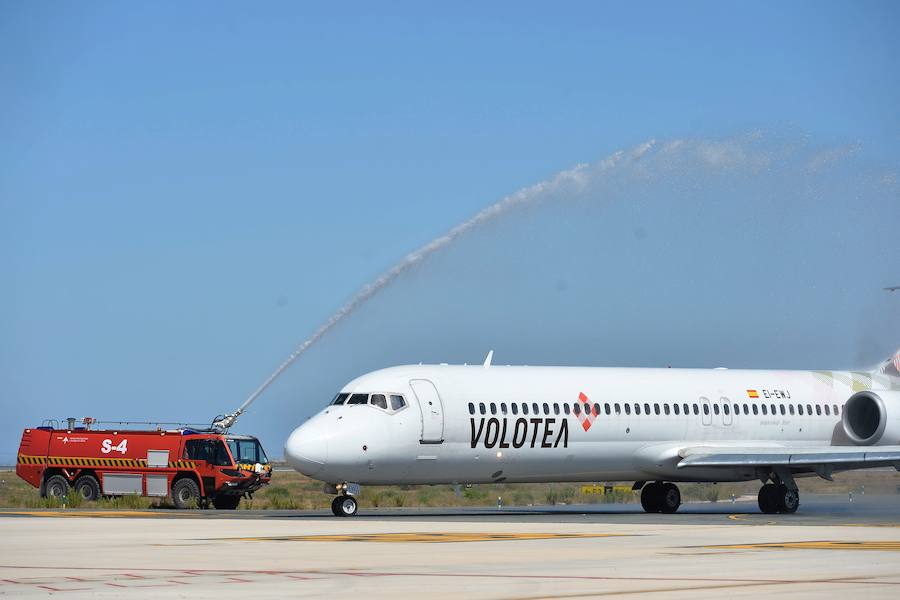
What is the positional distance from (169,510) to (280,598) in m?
28.1

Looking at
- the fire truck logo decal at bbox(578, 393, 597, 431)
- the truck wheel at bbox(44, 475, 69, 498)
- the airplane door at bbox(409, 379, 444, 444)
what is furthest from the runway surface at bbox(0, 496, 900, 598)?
the truck wheel at bbox(44, 475, 69, 498)

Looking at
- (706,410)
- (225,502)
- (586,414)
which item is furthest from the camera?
(225,502)

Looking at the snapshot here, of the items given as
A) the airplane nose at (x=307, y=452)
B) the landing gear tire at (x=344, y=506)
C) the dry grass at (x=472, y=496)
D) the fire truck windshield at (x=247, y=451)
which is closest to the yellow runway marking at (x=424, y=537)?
the airplane nose at (x=307, y=452)

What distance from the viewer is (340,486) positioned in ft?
121

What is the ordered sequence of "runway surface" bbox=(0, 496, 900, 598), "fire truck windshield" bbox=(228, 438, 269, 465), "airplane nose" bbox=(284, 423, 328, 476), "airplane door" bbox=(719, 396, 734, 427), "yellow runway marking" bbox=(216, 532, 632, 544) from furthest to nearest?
"airplane door" bbox=(719, 396, 734, 427) → "fire truck windshield" bbox=(228, 438, 269, 465) → "airplane nose" bbox=(284, 423, 328, 476) → "yellow runway marking" bbox=(216, 532, 632, 544) → "runway surface" bbox=(0, 496, 900, 598)

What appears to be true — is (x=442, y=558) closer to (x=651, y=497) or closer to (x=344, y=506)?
(x=344, y=506)

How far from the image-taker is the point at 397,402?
37344mm

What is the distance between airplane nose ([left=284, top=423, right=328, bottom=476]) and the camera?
3566 cm

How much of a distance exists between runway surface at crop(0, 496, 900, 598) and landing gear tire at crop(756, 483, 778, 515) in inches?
338

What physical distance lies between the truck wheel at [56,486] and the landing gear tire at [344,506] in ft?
44.1

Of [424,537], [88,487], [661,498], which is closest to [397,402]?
[424,537]

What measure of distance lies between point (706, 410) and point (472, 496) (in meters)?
15.0

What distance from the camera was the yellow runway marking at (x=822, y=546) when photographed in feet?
75.3

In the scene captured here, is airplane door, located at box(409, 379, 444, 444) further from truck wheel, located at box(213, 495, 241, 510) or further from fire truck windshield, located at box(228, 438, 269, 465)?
truck wheel, located at box(213, 495, 241, 510)
